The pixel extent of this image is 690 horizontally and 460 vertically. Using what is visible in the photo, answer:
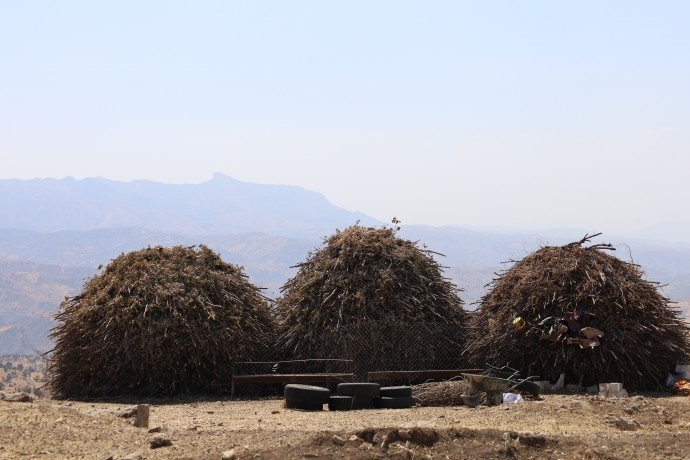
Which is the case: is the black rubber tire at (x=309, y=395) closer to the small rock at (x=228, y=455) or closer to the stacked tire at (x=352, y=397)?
the stacked tire at (x=352, y=397)

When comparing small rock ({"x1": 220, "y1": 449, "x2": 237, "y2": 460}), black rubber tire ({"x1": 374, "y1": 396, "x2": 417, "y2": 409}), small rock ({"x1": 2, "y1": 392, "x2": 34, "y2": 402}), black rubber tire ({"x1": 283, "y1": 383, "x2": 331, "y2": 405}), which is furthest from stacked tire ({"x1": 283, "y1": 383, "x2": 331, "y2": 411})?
small rock ({"x1": 220, "y1": 449, "x2": 237, "y2": 460})

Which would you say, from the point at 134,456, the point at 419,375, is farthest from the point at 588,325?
the point at 134,456

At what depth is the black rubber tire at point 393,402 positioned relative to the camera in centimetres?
1464

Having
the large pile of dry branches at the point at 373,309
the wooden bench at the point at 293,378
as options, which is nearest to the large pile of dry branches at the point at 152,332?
the wooden bench at the point at 293,378

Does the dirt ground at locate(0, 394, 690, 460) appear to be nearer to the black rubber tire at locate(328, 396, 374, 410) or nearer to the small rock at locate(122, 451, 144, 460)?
the small rock at locate(122, 451, 144, 460)

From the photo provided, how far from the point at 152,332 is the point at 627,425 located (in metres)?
8.57

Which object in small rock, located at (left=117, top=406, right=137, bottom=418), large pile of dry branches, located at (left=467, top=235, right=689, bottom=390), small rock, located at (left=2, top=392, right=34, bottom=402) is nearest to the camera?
small rock, located at (left=117, top=406, right=137, bottom=418)

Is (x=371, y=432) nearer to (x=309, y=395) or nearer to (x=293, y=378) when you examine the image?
(x=309, y=395)

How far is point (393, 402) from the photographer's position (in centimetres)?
1464

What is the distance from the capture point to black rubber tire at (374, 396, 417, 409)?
48.0ft

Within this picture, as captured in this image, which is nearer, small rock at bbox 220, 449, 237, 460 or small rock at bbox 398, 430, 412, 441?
small rock at bbox 220, 449, 237, 460

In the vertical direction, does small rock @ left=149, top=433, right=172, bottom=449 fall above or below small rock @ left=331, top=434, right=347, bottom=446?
below

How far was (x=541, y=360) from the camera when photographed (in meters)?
16.5

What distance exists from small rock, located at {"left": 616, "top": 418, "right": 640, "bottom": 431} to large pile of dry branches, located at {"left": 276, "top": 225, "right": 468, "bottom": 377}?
5.95 m
